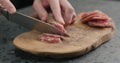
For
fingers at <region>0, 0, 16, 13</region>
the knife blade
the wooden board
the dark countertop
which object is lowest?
the dark countertop

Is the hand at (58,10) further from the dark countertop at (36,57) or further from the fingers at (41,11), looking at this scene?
the dark countertop at (36,57)

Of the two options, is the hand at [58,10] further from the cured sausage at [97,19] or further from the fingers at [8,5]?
the fingers at [8,5]

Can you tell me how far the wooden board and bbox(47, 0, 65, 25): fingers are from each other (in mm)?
64

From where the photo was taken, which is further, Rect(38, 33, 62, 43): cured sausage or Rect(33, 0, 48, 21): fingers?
Rect(33, 0, 48, 21): fingers

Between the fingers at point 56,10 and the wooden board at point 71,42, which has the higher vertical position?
the fingers at point 56,10

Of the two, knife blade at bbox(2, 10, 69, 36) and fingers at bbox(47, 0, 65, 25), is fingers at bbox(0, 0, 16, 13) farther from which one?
fingers at bbox(47, 0, 65, 25)

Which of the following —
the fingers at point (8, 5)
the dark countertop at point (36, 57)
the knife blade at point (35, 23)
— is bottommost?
the dark countertop at point (36, 57)

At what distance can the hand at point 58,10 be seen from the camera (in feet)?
3.92

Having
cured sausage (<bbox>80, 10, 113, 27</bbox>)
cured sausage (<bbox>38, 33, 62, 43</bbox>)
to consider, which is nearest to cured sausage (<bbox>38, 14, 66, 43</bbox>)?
cured sausage (<bbox>38, 33, 62, 43</bbox>)

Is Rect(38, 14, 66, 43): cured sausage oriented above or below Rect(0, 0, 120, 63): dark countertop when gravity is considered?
above

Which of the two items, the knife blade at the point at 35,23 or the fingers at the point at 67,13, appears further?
the fingers at the point at 67,13

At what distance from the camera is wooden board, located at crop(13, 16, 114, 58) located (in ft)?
3.33

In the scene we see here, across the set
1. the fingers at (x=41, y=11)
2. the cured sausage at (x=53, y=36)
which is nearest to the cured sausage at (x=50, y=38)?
the cured sausage at (x=53, y=36)

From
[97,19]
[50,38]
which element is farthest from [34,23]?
[97,19]
